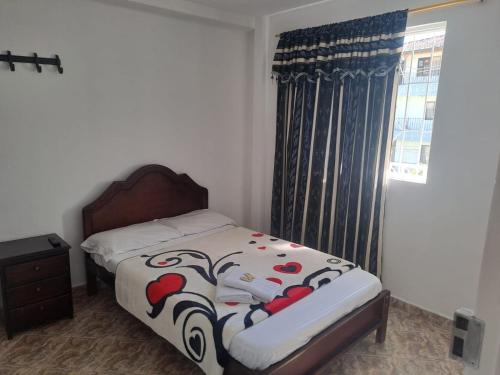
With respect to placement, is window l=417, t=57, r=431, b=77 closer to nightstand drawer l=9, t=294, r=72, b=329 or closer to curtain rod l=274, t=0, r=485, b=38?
curtain rod l=274, t=0, r=485, b=38

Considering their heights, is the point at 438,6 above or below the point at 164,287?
above

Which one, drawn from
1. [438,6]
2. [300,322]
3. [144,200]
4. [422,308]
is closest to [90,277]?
[144,200]

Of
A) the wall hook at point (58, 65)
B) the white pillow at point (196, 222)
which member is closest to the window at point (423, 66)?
the white pillow at point (196, 222)

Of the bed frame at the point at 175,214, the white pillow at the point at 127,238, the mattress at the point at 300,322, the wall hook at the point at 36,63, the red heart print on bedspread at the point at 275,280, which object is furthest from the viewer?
the white pillow at the point at 127,238

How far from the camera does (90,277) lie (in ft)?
10.2

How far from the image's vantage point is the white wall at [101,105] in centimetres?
277

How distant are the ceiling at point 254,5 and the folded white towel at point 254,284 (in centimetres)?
248

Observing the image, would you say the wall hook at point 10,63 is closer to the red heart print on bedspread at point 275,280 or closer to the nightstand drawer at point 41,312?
the nightstand drawer at point 41,312

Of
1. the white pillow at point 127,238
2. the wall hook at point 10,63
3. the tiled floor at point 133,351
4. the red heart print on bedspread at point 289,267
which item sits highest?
the wall hook at point 10,63

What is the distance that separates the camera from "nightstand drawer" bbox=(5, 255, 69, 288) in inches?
97.7

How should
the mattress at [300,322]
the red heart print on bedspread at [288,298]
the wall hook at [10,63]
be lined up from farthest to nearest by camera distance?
the wall hook at [10,63] < the red heart print on bedspread at [288,298] < the mattress at [300,322]

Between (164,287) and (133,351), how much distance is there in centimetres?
54

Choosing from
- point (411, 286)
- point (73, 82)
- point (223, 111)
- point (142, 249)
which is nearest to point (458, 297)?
point (411, 286)

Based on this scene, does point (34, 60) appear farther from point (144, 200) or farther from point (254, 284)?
point (254, 284)
